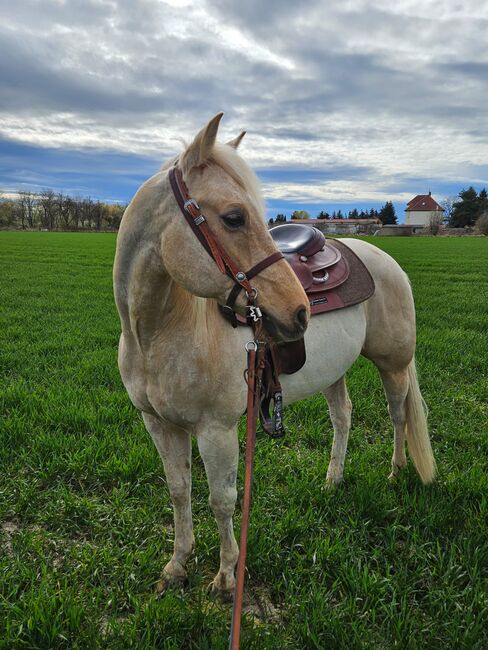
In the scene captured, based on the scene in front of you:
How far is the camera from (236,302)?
5.68 ft

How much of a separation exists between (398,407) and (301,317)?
2.20m

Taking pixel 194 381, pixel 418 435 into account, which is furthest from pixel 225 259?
pixel 418 435

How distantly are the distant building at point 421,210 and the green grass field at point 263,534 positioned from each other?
119 m

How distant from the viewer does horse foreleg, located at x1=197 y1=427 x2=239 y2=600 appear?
86.2 inches

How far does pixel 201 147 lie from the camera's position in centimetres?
171

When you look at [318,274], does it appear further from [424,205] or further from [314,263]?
[424,205]

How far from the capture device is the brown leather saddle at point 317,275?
7.90 feet

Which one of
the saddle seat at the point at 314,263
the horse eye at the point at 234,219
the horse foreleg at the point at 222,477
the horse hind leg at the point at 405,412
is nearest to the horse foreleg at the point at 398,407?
the horse hind leg at the point at 405,412

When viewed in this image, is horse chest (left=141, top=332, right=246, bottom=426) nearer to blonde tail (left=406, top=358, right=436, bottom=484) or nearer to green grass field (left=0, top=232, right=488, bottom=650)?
green grass field (left=0, top=232, right=488, bottom=650)

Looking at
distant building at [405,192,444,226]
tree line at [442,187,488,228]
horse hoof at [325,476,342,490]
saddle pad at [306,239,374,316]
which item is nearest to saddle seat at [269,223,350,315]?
saddle pad at [306,239,374,316]

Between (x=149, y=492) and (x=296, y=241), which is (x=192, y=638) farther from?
(x=296, y=241)

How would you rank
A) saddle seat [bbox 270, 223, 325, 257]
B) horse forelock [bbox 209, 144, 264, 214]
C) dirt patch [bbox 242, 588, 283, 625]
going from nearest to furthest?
horse forelock [bbox 209, 144, 264, 214] → dirt patch [bbox 242, 588, 283, 625] → saddle seat [bbox 270, 223, 325, 257]

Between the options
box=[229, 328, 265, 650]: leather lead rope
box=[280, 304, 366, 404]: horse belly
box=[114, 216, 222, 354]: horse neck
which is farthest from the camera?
box=[280, 304, 366, 404]: horse belly

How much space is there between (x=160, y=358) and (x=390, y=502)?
6.82 ft
